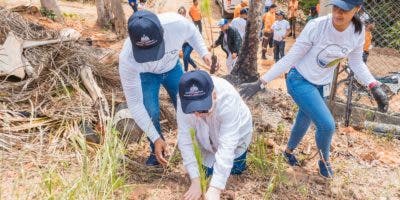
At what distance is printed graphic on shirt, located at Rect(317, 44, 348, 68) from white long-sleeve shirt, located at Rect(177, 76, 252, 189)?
0.70 meters

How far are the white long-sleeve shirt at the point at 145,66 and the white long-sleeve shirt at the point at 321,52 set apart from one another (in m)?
0.69

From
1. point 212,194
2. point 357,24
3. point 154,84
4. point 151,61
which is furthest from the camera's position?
point 154,84

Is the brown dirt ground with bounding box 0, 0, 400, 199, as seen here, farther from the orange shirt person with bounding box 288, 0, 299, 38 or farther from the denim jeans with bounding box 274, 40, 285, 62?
the orange shirt person with bounding box 288, 0, 299, 38

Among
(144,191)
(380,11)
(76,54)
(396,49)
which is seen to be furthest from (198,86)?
(396,49)

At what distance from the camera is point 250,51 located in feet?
22.2

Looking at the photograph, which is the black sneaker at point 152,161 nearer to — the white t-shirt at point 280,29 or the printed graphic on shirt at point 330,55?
the printed graphic on shirt at point 330,55

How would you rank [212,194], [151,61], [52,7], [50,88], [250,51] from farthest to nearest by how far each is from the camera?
[52,7] < [250,51] < [50,88] < [151,61] < [212,194]

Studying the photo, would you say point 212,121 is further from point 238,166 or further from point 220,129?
point 238,166

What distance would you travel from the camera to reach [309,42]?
10.2 feet

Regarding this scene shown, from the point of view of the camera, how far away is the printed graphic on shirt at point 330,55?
308 cm

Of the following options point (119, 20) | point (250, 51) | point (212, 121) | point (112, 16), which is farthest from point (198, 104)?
point (112, 16)

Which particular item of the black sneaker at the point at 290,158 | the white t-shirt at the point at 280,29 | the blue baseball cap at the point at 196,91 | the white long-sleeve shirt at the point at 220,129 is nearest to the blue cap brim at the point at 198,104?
the blue baseball cap at the point at 196,91

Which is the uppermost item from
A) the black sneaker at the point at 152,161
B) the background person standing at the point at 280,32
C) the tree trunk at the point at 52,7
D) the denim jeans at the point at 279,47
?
the black sneaker at the point at 152,161

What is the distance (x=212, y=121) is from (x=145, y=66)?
28.7 inches
